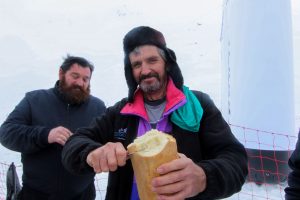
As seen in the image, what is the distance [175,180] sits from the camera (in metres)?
1.33

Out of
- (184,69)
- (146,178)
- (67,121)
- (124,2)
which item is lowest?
(184,69)

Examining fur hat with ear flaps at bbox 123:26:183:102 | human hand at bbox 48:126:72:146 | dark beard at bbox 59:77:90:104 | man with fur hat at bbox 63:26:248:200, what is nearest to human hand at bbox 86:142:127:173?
man with fur hat at bbox 63:26:248:200

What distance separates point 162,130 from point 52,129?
138 centimetres

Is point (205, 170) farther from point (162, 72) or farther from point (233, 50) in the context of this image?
point (233, 50)

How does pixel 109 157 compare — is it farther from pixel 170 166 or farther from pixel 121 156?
pixel 170 166

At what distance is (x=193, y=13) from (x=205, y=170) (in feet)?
88.8

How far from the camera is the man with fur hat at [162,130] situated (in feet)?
4.73

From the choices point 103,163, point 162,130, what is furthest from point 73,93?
point 103,163

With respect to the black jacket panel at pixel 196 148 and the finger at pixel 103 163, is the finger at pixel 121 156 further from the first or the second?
the black jacket panel at pixel 196 148

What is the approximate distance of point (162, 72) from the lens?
7.06 ft

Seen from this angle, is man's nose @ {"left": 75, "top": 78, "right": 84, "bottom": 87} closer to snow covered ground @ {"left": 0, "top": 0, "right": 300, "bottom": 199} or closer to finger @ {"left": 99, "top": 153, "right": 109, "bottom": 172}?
finger @ {"left": 99, "top": 153, "right": 109, "bottom": 172}

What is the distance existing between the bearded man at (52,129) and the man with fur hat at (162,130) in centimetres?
102

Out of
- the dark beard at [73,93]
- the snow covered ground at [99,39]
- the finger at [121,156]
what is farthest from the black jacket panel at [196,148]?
the snow covered ground at [99,39]

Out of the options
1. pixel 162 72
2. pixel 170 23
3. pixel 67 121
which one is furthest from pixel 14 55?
pixel 162 72
